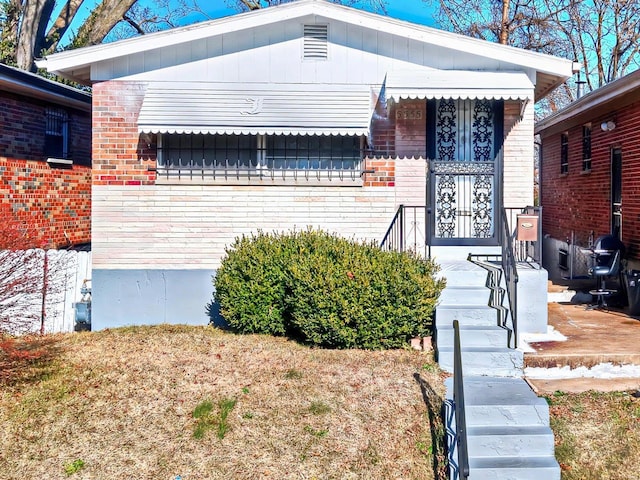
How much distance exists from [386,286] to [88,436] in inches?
142

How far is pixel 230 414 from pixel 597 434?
3512 mm

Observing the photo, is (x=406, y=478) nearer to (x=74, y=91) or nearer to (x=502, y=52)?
(x=502, y=52)

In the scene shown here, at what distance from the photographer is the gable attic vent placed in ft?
30.1

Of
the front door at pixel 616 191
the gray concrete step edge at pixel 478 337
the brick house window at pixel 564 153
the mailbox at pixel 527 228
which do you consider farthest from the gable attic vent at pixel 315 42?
the brick house window at pixel 564 153

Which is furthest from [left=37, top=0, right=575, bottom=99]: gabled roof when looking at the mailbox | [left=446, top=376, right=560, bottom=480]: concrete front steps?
[left=446, top=376, right=560, bottom=480]: concrete front steps

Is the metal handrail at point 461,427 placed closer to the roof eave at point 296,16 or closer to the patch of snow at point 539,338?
the patch of snow at point 539,338

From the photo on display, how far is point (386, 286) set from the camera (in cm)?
722

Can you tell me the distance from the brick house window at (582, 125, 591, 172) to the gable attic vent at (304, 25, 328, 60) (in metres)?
7.05

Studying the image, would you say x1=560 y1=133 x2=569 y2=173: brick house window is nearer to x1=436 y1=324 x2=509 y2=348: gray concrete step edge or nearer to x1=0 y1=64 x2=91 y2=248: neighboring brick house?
x1=436 y1=324 x2=509 y2=348: gray concrete step edge

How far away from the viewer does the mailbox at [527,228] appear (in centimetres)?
830

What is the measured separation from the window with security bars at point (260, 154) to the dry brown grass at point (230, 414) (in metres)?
2.96

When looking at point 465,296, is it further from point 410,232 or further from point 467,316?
point 410,232

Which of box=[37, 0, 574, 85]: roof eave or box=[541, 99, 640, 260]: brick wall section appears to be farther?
box=[541, 99, 640, 260]: brick wall section

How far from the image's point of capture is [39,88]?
35.4 ft
